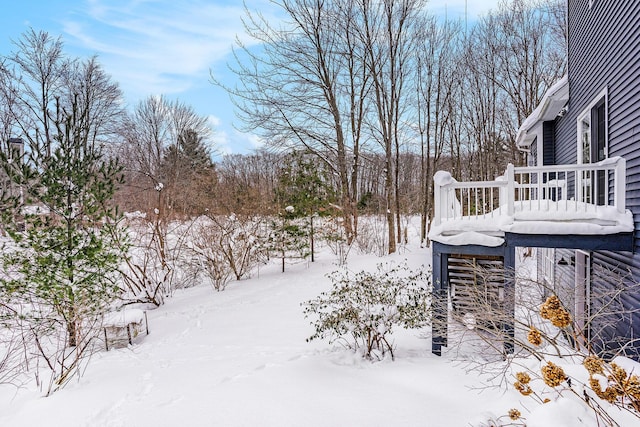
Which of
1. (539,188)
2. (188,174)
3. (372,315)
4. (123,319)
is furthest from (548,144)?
(188,174)

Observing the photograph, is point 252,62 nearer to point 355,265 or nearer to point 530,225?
point 355,265

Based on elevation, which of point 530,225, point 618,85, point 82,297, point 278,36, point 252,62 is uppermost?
point 278,36

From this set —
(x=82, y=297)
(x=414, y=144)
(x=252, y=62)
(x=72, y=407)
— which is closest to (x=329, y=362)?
(x=72, y=407)

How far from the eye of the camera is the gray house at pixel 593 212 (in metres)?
4.28

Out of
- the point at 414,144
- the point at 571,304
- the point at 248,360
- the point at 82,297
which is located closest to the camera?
the point at 248,360

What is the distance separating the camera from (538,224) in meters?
4.55

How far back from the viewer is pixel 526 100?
14523mm

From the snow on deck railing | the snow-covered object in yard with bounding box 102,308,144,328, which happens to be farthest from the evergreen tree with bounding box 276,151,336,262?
the snow on deck railing

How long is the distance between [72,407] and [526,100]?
1628 centimetres

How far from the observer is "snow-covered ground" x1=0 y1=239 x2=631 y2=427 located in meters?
3.34

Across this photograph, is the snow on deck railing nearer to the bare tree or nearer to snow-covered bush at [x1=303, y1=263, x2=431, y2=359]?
snow-covered bush at [x1=303, y1=263, x2=431, y2=359]

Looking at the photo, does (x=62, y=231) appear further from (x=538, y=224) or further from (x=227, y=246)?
(x=538, y=224)

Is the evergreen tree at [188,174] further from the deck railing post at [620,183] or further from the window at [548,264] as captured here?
the deck railing post at [620,183]

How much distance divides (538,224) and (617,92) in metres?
2.06
